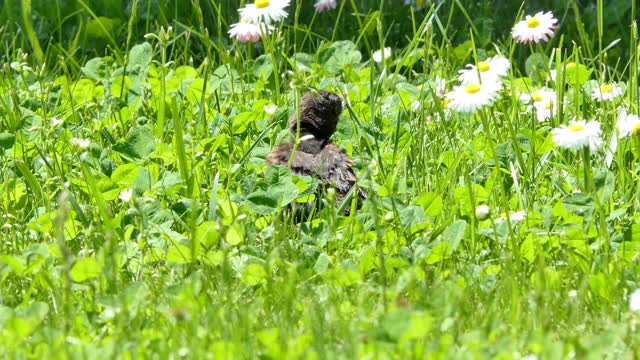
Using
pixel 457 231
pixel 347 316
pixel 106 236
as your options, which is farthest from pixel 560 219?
pixel 106 236

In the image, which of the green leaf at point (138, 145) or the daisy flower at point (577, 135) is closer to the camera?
the daisy flower at point (577, 135)

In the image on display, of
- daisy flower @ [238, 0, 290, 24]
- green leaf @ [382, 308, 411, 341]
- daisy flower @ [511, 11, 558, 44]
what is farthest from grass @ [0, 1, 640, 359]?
daisy flower @ [238, 0, 290, 24]

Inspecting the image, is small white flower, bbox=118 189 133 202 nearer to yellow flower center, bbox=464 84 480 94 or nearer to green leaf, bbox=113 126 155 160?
green leaf, bbox=113 126 155 160

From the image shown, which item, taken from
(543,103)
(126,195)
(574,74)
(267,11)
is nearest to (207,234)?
(126,195)

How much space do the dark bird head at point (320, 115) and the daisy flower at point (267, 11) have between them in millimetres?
342

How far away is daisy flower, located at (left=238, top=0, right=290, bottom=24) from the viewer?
16.1 feet

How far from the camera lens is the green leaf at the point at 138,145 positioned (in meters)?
4.68

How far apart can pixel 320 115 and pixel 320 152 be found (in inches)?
11.6

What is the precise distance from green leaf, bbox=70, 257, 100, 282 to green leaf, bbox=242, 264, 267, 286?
1.38 feet

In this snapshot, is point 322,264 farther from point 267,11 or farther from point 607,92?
point 607,92

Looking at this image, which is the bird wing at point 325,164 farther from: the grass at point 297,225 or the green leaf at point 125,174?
the green leaf at point 125,174

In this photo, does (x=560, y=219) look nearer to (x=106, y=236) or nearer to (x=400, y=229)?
(x=400, y=229)

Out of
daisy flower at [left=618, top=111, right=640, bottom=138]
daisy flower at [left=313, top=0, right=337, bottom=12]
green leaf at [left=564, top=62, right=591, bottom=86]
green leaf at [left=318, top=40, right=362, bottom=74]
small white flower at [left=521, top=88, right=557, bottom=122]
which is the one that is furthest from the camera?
daisy flower at [left=313, top=0, right=337, bottom=12]

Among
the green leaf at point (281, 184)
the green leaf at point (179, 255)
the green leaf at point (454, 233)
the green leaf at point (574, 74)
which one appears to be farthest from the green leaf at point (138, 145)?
the green leaf at point (574, 74)
